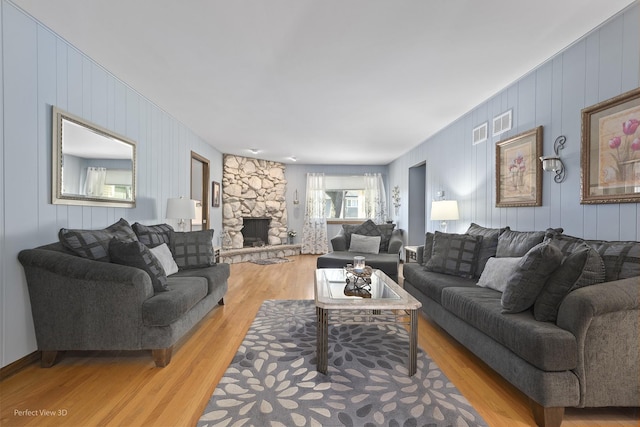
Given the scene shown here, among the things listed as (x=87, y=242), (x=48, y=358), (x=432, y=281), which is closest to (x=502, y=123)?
(x=432, y=281)

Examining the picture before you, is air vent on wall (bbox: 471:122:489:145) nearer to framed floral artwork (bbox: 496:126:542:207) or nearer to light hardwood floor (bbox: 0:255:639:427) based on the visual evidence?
framed floral artwork (bbox: 496:126:542:207)

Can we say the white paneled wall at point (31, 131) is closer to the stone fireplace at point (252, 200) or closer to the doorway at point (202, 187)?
the doorway at point (202, 187)

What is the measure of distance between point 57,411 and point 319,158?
652cm

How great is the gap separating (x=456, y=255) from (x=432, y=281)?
0.45 m

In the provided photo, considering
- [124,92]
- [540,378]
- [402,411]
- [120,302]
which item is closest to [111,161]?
[124,92]

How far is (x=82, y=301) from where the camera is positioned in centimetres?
221

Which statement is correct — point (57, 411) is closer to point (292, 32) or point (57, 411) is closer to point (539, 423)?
point (539, 423)

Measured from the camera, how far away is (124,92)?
3.37 m

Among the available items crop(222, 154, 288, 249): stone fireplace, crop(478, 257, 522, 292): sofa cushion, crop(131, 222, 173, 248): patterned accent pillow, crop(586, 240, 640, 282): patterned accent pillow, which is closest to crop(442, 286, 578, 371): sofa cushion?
crop(478, 257, 522, 292): sofa cushion

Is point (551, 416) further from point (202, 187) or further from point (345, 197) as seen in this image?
point (345, 197)

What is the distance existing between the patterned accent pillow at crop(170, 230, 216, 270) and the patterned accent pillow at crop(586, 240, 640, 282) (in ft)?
11.5

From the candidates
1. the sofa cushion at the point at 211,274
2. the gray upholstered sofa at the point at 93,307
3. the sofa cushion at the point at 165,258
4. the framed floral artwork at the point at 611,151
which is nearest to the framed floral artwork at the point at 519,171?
the framed floral artwork at the point at 611,151

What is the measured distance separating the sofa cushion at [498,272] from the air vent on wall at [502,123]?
1.59 m

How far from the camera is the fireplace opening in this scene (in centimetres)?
776
